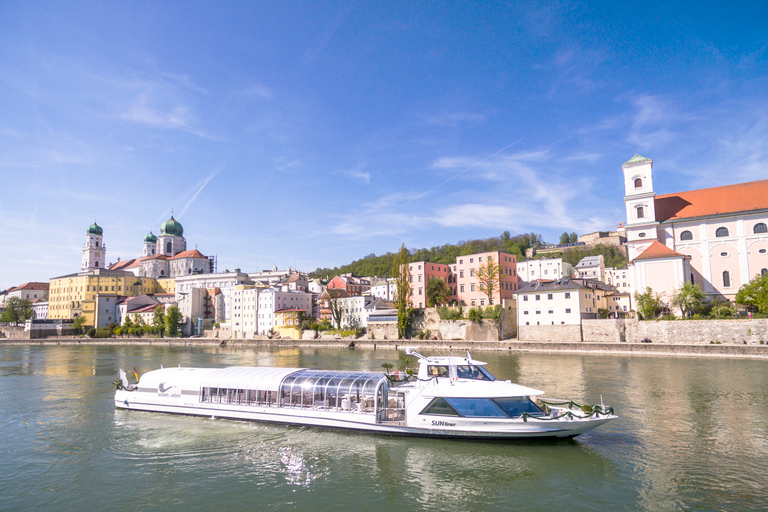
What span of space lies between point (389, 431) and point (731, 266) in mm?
57646

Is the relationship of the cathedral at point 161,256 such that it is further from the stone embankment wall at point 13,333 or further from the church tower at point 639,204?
the church tower at point 639,204

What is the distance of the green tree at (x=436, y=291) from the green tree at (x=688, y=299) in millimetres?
30442

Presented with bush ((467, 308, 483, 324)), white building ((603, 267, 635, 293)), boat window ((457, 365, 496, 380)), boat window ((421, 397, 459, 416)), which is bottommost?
boat window ((421, 397, 459, 416))

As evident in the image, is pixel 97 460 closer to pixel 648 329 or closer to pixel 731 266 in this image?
pixel 648 329

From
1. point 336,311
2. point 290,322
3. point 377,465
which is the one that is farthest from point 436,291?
point 377,465

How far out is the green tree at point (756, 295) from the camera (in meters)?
→ 43.7

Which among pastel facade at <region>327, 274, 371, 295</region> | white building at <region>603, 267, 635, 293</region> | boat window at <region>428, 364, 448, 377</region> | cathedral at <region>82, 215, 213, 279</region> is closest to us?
boat window at <region>428, 364, 448, 377</region>

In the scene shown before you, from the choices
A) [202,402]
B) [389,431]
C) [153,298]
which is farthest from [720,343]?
[153,298]

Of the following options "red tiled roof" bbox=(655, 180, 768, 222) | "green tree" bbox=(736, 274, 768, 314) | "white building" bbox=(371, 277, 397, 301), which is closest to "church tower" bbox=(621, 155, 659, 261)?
"red tiled roof" bbox=(655, 180, 768, 222)

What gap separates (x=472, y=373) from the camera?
58.0ft

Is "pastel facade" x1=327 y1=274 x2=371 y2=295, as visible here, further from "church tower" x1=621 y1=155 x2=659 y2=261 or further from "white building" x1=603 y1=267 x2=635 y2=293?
"church tower" x1=621 y1=155 x2=659 y2=261

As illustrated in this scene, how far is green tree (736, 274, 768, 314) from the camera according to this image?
4372 centimetres

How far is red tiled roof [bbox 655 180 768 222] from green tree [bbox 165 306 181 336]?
90.2 m

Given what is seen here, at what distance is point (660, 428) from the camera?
56.6ft
